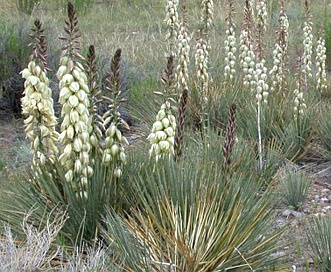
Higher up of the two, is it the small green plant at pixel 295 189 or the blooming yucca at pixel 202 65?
the blooming yucca at pixel 202 65

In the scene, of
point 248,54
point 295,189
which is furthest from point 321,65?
point 295,189

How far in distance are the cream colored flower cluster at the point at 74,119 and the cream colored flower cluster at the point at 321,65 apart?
11.1 feet

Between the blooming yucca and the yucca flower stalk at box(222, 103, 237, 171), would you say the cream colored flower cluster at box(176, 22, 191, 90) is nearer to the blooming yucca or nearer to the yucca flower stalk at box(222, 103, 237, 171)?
the blooming yucca

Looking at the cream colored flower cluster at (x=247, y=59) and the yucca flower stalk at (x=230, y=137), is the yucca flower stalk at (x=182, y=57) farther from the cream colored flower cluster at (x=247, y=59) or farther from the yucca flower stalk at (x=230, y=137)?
the yucca flower stalk at (x=230, y=137)

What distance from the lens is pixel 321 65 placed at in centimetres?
617

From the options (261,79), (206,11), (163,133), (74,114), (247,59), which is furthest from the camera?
(206,11)

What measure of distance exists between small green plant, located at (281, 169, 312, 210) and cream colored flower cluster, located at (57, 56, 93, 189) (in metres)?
1.44

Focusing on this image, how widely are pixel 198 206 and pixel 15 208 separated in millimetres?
969

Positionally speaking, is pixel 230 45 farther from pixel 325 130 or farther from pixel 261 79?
pixel 325 130

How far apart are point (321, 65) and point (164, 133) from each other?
10.7 ft

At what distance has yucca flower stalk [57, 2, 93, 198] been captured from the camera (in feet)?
10.0

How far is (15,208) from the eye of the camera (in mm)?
3219

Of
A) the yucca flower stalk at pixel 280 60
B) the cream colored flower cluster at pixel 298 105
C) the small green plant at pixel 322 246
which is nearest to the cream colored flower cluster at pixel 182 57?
the yucca flower stalk at pixel 280 60

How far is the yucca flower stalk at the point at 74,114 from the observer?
→ 3.05 metres
